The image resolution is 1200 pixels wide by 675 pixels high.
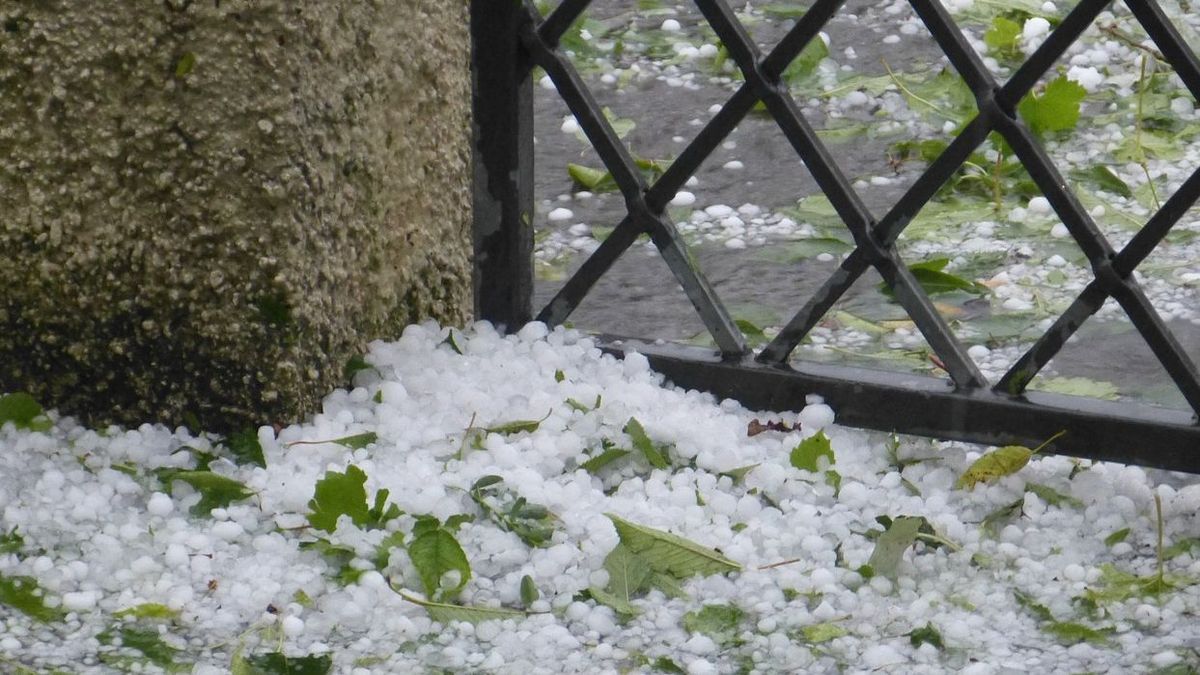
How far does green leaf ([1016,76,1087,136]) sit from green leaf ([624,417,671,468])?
1.19 m

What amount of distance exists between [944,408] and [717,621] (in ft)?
1.51

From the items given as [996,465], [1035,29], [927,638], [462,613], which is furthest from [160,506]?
[1035,29]

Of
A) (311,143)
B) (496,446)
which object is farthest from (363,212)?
(496,446)

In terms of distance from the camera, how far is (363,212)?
179 centimetres

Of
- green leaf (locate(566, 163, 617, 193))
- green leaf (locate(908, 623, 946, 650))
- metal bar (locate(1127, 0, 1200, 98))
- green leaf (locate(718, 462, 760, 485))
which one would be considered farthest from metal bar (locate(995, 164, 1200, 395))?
green leaf (locate(566, 163, 617, 193))

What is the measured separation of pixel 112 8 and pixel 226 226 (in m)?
0.26

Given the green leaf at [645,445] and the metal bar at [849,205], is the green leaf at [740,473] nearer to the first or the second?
the green leaf at [645,445]

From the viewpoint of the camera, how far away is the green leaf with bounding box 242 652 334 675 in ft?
4.54

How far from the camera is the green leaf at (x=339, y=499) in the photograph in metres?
1.60

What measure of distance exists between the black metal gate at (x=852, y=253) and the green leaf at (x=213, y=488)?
0.50 m

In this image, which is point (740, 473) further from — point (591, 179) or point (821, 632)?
point (591, 179)

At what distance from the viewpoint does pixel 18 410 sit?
178cm

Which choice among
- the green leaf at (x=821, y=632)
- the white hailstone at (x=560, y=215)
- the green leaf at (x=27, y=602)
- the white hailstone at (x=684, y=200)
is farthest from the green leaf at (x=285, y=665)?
the white hailstone at (x=684, y=200)

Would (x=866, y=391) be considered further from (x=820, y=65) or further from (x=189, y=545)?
(x=820, y=65)
